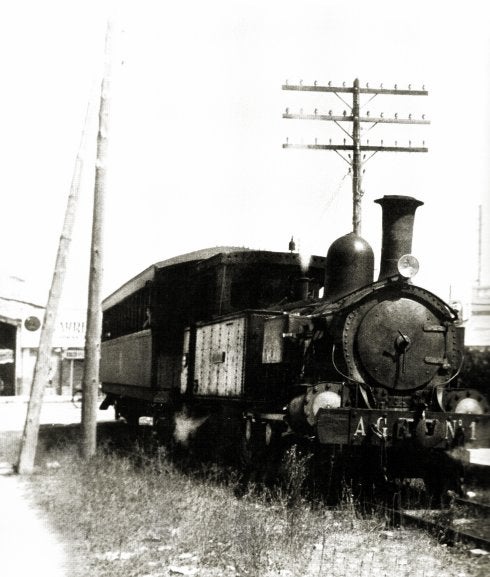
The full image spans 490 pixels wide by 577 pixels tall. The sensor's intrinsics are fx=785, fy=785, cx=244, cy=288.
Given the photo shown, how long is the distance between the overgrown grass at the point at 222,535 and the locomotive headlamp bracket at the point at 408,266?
2140mm

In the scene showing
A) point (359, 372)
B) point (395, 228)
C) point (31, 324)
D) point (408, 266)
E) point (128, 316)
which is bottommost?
point (359, 372)

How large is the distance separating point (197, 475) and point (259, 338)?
6.74 feet

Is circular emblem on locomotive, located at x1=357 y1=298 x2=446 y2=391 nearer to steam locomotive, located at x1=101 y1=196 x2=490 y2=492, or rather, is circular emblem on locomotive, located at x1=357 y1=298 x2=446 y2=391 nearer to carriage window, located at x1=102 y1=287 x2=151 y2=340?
steam locomotive, located at x1=101 y1=196 x2=490 y2=492

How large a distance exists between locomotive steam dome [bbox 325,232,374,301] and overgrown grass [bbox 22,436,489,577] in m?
1.91

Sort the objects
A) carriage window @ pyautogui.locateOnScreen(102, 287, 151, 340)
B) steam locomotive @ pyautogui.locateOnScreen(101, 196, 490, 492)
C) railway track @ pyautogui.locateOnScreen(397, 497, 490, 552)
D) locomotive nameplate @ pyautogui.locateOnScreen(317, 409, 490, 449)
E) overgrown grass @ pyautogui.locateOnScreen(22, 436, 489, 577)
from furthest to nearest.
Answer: carriage window @ pyautogui.locateOnScreen(102, 287, 151, 340) → steam locomotive @ pyautogui.locateOnScreen(101, 196, 490, 492) → locomotive nameplate @ pyautogui.locateOnScreen(317, 409, 490, 449) → railway track @ pyautogui.locateOnScreen(397, 497, 490, 552) → overgrown grass @ pyautogui.locateOnScreen(22, 436, 489, 577)

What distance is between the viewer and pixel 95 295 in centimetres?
1102

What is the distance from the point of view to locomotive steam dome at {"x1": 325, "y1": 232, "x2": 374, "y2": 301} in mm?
8172

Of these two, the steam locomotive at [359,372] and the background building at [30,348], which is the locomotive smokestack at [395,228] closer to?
the steam locomotive at [359,372]

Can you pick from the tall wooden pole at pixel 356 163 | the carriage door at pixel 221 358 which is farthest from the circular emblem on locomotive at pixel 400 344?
the tall wooden pole at pixel 356 163

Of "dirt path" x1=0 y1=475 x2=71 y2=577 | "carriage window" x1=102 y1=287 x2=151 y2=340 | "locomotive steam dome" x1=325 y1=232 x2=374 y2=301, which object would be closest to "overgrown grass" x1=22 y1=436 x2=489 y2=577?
"dirt path" x1=0 y1=475 x2=71 y2=577

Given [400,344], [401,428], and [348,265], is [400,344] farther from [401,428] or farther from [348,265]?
[348,265]

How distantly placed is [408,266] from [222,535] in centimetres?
327

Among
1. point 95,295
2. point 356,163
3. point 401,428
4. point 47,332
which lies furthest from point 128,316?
point 401,428

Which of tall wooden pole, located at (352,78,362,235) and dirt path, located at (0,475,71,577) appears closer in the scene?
dirt path, located at (0,475,71,577)
